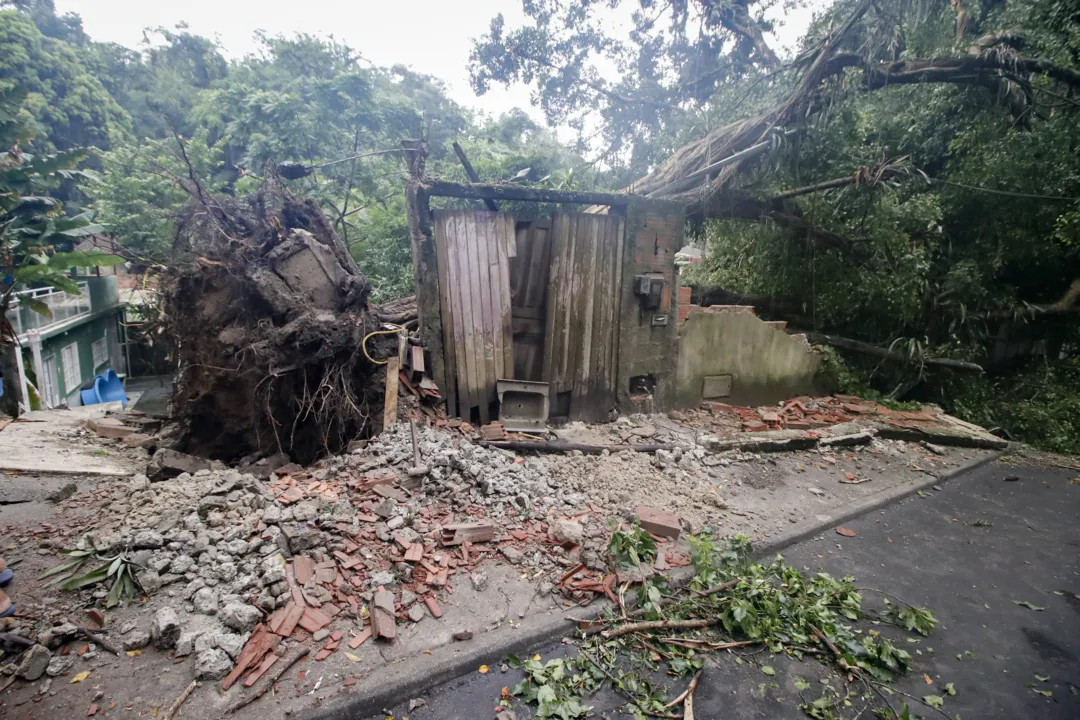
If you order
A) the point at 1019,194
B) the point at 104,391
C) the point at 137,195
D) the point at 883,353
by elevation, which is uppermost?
the point at 137,195

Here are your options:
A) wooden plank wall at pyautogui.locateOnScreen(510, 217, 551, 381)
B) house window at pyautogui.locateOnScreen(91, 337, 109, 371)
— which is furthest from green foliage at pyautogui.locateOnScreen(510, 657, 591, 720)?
house window at pyautogui.locateOnScreen(91, 337, 109, 371)

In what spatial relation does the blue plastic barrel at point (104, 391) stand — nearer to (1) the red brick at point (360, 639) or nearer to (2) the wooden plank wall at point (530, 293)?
(2) the wooden plank wall at point (530, 293)

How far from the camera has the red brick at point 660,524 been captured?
370 cm

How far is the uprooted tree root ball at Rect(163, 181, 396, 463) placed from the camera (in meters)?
4.18

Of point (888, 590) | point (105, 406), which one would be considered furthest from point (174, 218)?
point (888, 590)

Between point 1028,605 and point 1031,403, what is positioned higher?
point 1031,403

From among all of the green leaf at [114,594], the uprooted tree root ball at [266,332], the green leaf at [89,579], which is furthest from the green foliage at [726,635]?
the uprooted tree root ball at [266,332]

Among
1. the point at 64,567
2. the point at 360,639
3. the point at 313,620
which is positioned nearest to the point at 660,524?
the point at 360,639

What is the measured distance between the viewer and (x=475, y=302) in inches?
209

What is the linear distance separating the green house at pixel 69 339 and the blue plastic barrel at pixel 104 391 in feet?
0.92

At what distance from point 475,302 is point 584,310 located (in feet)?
4.20

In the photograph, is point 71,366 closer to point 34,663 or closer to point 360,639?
point 34,663

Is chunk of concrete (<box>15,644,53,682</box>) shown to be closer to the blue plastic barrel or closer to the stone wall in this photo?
the stone wall

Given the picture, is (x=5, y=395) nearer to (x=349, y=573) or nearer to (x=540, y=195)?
(x=349, y=573)
